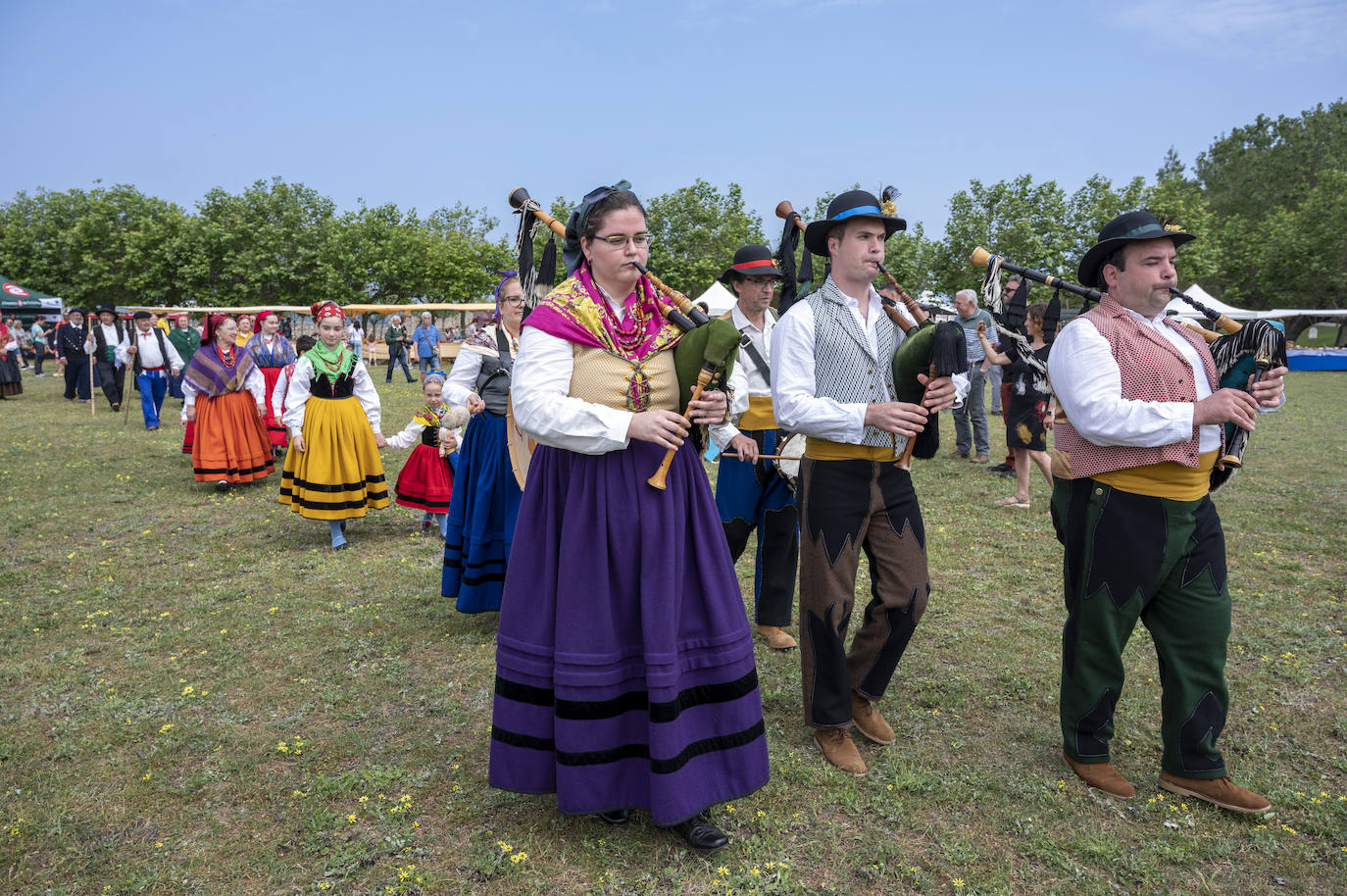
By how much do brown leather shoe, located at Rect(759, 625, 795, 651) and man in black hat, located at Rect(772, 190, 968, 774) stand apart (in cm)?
120

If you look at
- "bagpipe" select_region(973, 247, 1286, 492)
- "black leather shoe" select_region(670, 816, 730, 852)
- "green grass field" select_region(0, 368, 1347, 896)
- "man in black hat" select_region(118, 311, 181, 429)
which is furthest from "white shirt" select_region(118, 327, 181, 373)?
"bagpipe" select_region(973, 247, 1286, 492)

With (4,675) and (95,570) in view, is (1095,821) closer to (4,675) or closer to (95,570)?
(4,675)

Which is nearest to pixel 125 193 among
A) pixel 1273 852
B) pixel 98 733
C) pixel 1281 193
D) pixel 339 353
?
pixel 339 353

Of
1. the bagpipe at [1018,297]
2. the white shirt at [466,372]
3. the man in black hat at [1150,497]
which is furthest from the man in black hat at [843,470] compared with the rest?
the white shirt at [466,372]

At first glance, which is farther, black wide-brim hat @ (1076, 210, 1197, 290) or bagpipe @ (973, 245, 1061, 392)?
bagpipe @ (973, 245, 1061, 392)

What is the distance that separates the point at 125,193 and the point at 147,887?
58205 mm

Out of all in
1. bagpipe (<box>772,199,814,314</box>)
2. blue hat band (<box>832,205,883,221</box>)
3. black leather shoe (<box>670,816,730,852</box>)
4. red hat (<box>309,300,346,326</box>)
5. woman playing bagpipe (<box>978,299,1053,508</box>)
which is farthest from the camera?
woman playing bagpipe (<box>978,299,1053,508</box>)

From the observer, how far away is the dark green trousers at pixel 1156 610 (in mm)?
3061

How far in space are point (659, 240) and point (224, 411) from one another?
36.0m

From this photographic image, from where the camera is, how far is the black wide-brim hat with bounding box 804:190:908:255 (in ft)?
11.0

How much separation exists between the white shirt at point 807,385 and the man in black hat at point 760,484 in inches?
53.2

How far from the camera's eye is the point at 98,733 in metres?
3.85

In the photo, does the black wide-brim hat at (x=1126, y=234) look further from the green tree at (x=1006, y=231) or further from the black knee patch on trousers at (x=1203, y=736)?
the green tree at (x=1006, y=231)

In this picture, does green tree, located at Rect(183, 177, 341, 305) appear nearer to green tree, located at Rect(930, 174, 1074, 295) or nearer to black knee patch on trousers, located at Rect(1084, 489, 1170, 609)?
green tree, located at Rect(930, 174, 1074, 295)
